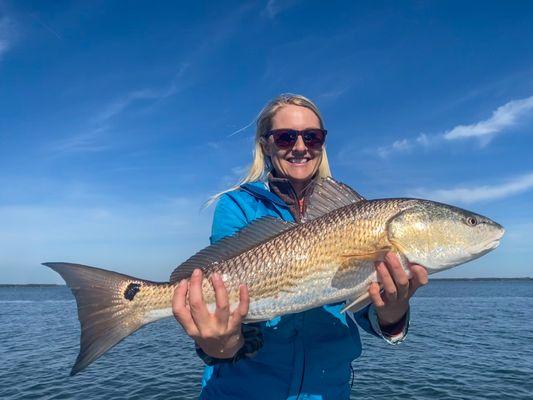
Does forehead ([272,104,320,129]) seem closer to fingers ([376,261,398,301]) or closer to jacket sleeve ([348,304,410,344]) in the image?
fingers ([376,261,398,301])

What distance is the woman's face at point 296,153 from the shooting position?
17.1 feet

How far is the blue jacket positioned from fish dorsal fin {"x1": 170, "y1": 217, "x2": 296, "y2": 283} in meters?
0.22

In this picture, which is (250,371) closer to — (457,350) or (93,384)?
(93,384)

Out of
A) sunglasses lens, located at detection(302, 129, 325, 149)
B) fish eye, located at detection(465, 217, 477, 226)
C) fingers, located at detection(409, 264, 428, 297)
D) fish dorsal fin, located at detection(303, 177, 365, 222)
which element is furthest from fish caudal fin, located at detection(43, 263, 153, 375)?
fish eye, located at detection(465, 217, 477, 226)

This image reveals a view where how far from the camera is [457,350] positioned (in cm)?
2327

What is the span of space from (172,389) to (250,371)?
46.3ft

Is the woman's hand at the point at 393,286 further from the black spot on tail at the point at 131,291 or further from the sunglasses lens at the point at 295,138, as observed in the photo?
the black spot on tail at the point at 131,291

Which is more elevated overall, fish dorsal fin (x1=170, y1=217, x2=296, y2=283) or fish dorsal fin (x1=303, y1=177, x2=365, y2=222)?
fish dorsal fin (x1=303, y1=177, x2=365, y2=222)

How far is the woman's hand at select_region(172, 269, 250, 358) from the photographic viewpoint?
3902mm

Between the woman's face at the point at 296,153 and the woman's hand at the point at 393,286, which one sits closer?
the woman's hand at the point at 393,286

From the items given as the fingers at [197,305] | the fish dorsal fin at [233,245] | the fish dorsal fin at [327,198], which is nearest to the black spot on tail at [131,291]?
the fish dorsal fin at [233,245]

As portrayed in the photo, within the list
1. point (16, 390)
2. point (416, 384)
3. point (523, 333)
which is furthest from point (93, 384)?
point (523, 333)

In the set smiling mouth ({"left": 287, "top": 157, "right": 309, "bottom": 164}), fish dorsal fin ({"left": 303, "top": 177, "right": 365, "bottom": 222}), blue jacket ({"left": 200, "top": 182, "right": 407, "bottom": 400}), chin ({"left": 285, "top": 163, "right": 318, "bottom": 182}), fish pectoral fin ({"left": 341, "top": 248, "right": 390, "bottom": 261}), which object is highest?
smiling mouth ({"left": 287, "top": 157, "right": 309, "bottom": 164})

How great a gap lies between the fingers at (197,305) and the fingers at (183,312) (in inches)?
2.2
